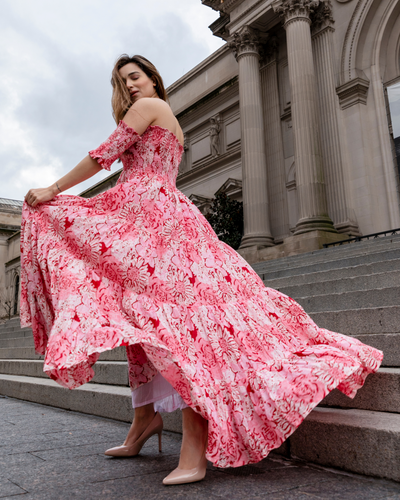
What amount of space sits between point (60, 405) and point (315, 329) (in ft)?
10.1

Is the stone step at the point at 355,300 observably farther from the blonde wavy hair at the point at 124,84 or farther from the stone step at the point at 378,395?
the blonde wavy hair at the point at 124,84

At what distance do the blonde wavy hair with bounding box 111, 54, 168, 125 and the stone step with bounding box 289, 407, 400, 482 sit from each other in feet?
6.08

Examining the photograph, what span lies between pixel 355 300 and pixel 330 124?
10.4 metres

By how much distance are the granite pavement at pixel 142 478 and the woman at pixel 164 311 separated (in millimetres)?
102

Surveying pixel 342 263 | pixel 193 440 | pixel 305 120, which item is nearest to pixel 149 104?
pixel 193 440

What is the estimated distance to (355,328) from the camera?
10.0ft

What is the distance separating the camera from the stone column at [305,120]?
12.0 metres

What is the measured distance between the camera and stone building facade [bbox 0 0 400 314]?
1216cm

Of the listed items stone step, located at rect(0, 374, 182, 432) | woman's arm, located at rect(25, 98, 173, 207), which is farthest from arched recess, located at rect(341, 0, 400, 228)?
woman's arm, located at rect(25, 98, 173, 207)

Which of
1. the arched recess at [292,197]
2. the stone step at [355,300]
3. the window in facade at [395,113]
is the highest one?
the window in facade at [395,113]

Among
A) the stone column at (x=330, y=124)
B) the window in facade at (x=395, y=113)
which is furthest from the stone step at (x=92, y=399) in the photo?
the window in facade at (x=395, y=113)

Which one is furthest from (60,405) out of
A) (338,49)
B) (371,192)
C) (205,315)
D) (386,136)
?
(338,49)

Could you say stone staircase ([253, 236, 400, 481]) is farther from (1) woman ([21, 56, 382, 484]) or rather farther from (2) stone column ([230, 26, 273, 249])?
(2) stone column ([230, 26, 273, 249])

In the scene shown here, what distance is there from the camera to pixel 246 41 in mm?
14719
